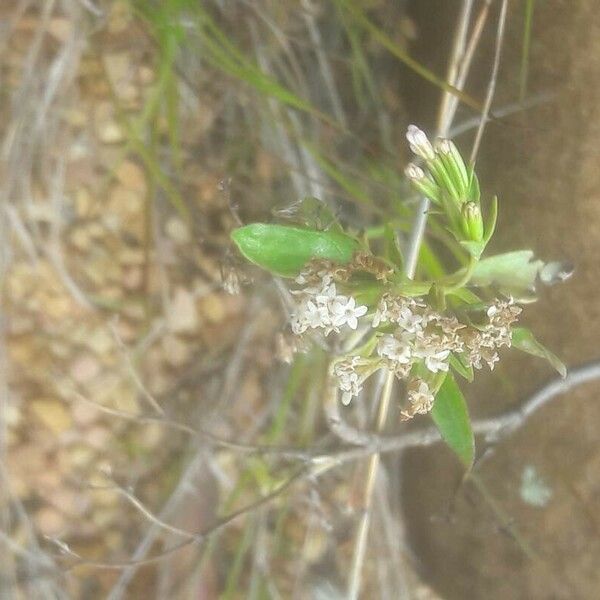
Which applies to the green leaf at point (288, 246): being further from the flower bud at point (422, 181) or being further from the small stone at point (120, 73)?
the small stone at point (120, 73)

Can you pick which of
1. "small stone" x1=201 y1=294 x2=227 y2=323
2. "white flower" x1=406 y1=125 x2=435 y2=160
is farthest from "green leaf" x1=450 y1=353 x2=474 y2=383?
"small stone" x1=201 y1=294 x2=227 y2=323

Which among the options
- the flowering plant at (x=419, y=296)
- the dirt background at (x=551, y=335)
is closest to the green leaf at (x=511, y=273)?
the flowering plant at (x=419, y=296)

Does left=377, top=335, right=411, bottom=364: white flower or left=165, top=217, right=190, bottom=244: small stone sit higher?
left=377, top=335, right=411, bottom=364: white flower

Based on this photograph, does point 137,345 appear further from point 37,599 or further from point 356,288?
point 356,288

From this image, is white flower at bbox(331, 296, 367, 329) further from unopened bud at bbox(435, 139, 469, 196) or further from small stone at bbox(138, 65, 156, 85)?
small stone at bbox(138, 65, 156, 85)

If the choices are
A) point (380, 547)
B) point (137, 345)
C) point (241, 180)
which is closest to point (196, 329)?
point (137, 345)

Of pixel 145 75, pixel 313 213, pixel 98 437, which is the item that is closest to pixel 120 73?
pixel 145 75
